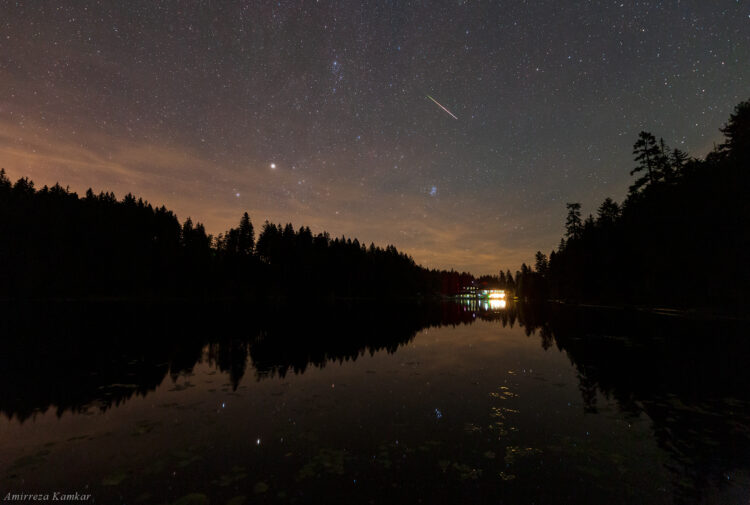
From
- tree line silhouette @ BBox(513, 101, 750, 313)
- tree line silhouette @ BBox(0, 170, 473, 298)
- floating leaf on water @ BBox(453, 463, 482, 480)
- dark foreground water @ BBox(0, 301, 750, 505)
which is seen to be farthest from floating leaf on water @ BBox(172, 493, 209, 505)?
tree line silhouette @ BBox(0, 170, 473, 298)

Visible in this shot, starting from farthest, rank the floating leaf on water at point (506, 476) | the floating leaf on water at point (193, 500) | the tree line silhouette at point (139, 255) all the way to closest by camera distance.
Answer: the tree line silhouette at point (139, 255) < the floating leaf on water at point (506, 476) < the floating leaf on water at point (193, 500)

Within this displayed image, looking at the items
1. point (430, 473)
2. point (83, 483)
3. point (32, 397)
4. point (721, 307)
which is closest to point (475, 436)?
point (430, 473)

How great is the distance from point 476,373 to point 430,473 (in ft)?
35.1

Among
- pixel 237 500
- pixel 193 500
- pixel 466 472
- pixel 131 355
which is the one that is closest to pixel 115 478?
pixel 193 500

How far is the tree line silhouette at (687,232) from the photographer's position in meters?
39.5

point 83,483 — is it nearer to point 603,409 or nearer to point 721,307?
point 603,409

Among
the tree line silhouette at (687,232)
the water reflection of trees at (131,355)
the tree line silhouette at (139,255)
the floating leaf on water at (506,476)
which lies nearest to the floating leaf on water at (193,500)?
the floating leaf on water at (506,476)

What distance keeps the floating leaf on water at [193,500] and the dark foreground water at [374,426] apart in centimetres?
4

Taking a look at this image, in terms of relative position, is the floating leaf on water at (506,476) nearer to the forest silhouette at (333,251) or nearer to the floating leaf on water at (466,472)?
the floating leaf on water at (466,472)

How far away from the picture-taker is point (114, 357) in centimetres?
1900

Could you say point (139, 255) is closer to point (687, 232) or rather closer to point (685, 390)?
point (685, 390)

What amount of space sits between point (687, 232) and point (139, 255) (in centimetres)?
11609

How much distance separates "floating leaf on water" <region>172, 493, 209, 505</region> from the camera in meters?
6.00

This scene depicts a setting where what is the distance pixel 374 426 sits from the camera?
400 inches
